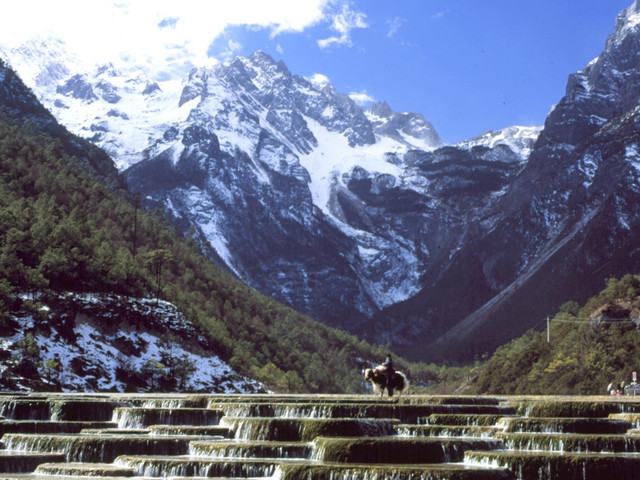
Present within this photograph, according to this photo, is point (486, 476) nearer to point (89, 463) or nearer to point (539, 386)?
point (89, 463)

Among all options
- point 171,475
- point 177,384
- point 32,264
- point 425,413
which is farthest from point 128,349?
point 171,475

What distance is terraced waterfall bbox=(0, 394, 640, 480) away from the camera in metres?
32.2

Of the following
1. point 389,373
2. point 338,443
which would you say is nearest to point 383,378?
point 389,373

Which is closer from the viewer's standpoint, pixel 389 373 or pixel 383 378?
pixel 389 373

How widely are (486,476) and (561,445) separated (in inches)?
282

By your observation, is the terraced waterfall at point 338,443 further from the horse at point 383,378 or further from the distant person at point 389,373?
the horse at point 383,378

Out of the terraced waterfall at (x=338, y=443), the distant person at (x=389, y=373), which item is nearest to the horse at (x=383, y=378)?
the distant person at (x=389, y=373)

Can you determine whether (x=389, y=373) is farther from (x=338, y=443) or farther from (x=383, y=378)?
(x=338, y=443)

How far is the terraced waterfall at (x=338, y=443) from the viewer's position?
32188mm

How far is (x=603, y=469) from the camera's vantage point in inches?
1228

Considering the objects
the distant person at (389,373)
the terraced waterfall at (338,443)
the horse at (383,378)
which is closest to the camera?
the terraced waterfall at (338,443)

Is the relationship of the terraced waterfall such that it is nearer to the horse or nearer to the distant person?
the distant person

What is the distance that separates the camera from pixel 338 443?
3675 cm

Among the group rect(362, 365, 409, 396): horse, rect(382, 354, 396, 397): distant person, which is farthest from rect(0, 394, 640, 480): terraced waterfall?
rect(362, 365, 409, 396): horse
